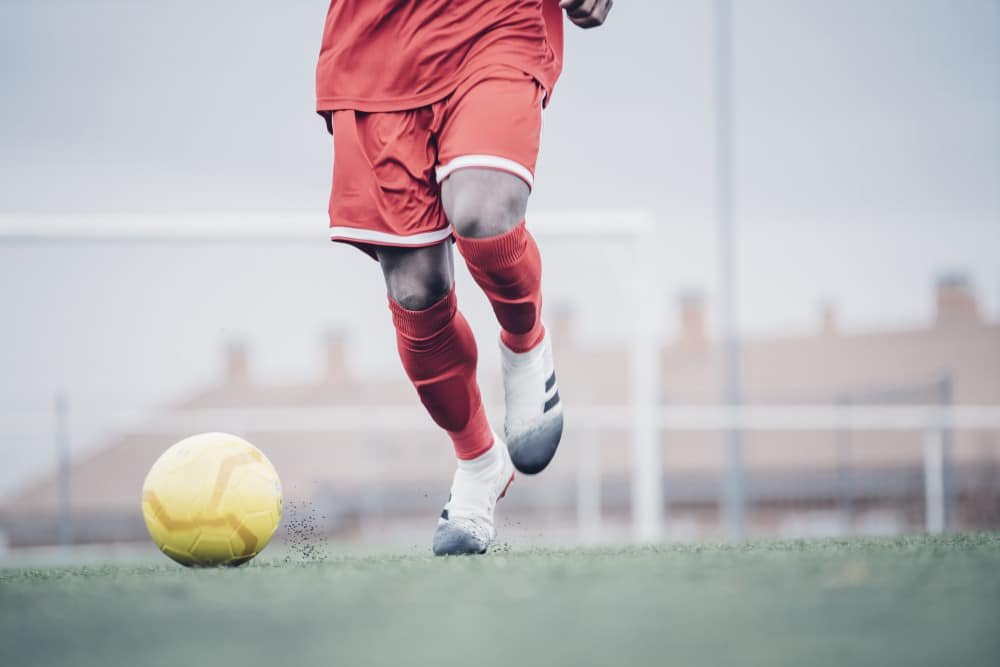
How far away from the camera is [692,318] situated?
32562 mm

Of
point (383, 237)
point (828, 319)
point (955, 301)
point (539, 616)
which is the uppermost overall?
point (383, 237)

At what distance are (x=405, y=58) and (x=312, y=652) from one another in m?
1.41

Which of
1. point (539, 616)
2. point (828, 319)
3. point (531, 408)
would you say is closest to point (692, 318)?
point (828, 319)

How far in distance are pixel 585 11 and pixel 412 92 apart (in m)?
0.36

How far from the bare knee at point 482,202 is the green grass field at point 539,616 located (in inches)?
25.7

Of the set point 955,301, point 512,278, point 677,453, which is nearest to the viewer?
point 512,278

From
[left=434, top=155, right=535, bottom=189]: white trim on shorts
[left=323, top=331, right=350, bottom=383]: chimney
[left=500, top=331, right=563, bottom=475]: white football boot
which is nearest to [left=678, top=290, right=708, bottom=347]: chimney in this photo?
[left=323, top=331, right=350, bottom=383]: chimney

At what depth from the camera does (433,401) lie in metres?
2.50

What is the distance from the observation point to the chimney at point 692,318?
32328 mm

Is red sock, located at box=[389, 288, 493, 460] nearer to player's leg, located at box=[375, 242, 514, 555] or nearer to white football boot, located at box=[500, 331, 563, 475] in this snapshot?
player's leg, located at box=[375, 242, 514, 555]

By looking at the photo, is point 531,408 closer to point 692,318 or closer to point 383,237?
point 383,237

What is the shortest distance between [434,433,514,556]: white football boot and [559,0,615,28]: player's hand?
0.89 meters

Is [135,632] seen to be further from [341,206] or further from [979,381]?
[979,381]

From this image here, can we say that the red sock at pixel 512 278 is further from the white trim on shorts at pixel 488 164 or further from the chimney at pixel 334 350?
the chimney at pixel 334 350
